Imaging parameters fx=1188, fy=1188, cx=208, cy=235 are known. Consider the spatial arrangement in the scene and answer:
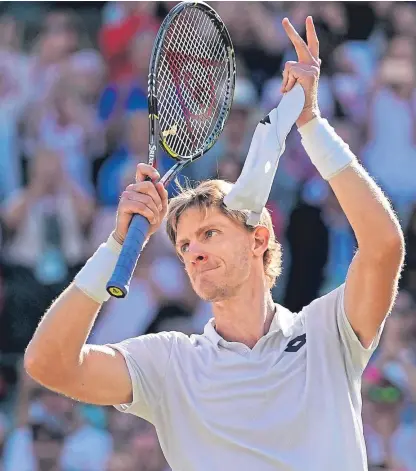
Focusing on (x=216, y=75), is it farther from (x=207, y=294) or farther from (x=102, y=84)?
(x=102, y=84)

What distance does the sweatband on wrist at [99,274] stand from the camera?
3.79 meters

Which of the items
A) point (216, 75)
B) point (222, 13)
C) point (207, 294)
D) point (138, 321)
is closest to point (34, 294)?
point (138, 321)

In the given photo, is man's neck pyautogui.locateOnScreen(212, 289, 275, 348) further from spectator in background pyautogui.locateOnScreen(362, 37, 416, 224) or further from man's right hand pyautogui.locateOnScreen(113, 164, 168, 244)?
spectator in background pyautogui.locateOnScreen(362, 37, 416, 224)

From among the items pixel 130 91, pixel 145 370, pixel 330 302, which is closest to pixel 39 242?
pixel 130 91

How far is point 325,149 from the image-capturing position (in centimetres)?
396

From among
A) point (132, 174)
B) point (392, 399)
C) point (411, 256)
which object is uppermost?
point (132, 174)

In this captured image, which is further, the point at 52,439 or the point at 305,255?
the point at 305,255

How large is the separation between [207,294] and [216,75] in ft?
3.63

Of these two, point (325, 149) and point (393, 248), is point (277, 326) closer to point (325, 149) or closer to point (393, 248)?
point (393, 248)

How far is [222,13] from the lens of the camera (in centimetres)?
873

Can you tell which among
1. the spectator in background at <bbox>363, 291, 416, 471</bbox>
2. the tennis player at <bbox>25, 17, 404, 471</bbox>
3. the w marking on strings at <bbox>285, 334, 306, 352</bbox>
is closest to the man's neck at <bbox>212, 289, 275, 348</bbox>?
the tennis player at <bbox>25, 17, 404, 471</bbox>

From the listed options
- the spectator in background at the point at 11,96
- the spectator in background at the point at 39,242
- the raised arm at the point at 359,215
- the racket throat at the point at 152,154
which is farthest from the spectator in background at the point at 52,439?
the raised arm at the point at 359,215

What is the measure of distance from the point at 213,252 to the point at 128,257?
60cm

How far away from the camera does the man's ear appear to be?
4363mm
